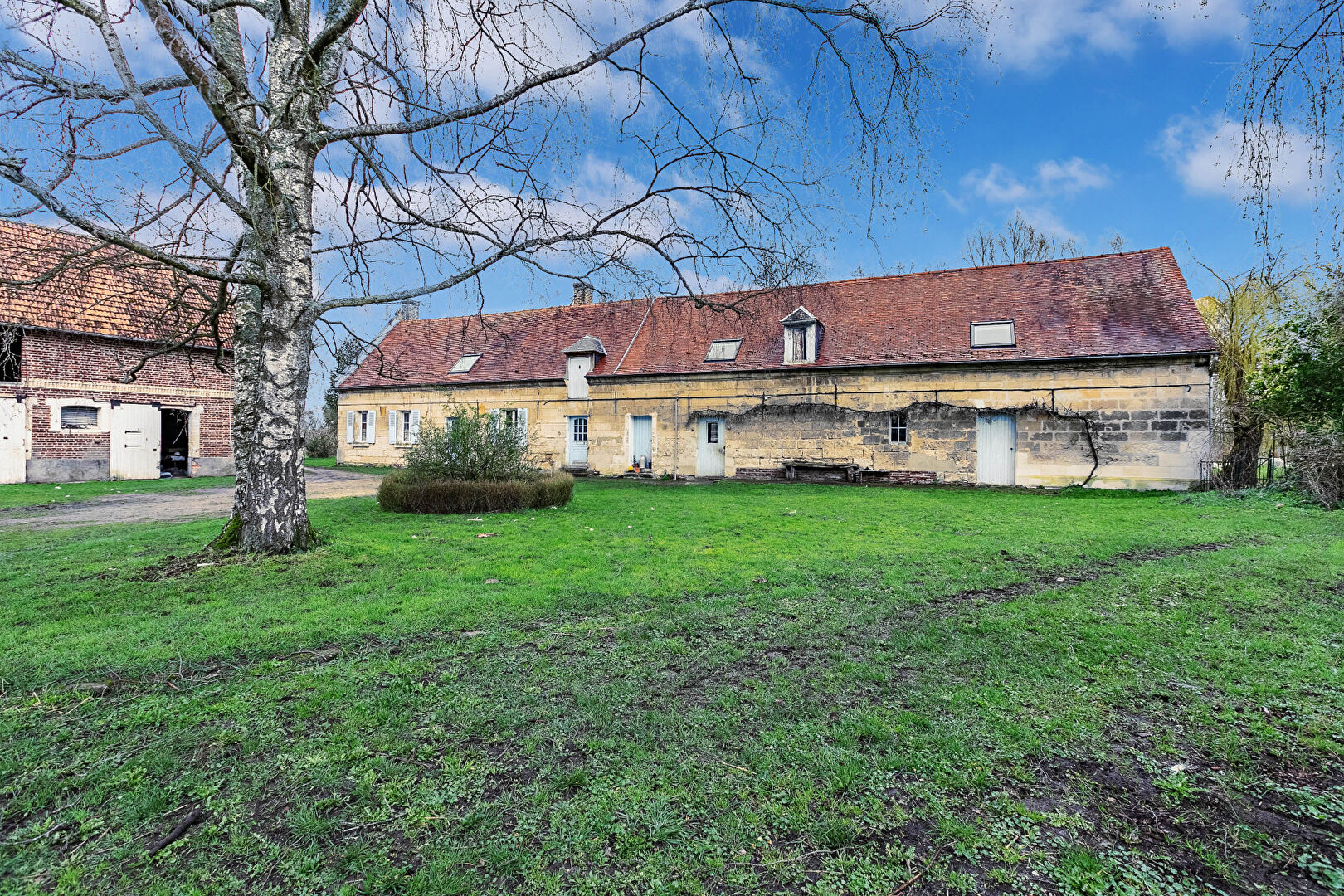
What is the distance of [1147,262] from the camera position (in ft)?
57.1

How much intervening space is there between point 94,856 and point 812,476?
18044mm

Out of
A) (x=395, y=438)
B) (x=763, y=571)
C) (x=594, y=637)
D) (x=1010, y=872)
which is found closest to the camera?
(x=1010, y=872)

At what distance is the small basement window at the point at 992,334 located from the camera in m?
17.0

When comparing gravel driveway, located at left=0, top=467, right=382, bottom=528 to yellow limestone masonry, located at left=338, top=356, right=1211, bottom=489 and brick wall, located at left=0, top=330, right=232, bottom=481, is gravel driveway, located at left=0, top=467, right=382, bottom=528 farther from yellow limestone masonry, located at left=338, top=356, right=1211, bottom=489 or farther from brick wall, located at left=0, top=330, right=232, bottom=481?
brick wall, located at left=0, top=330, right=232, bottom=481

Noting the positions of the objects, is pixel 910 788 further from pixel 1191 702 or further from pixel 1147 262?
pixel 1147 262

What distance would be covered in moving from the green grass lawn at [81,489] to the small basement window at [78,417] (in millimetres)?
1673

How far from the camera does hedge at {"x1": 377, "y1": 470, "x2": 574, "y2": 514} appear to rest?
10.8m

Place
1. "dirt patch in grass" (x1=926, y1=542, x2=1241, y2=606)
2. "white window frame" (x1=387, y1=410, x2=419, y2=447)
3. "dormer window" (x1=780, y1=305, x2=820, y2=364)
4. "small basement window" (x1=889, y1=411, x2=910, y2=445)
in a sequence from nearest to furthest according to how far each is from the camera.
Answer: "dirt patch in grass" (x1=926, y1=542, x2=1241, y2=606), "small basement window" (x1=889, y1=411, x2=910, y2=445), "dormer window" (x1=780, y1=305, x2=820, y2=364), "white window frame" (x1=387, y1=410, x2=419, y2=447)

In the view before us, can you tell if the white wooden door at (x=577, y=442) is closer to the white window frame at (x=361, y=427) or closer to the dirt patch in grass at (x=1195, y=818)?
the white window frame at (x=361, y=427)

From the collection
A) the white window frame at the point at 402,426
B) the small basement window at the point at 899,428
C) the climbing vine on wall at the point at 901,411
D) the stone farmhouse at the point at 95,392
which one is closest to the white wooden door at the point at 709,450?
the climbing vine on wall at the point at 901,411

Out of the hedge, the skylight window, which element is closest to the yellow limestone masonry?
the skylight window

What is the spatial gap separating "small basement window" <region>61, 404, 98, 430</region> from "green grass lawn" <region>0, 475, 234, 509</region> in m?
1.67

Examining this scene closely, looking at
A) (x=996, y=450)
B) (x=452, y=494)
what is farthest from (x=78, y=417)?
(x=996, y=450)

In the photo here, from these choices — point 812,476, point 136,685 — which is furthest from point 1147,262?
point 136,685
